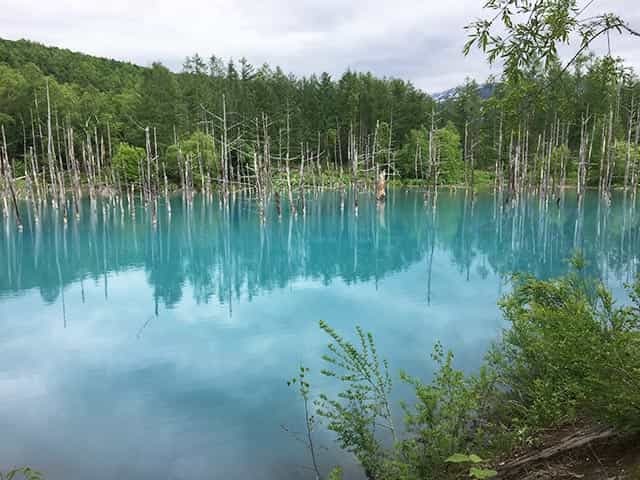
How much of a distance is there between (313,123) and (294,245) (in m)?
35.2

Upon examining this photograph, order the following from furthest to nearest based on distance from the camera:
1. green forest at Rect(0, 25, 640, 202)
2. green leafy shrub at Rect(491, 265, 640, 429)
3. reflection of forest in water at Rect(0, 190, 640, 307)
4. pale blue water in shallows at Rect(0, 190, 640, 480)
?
green forest at Rect(0, 25, 640, 202), reflection of forest in water at Rect(0, 190, 640, 307), pale blue water in shallows at Rect(0, 190, 640, 480), green leafy shrub at Rect(491, 265, 640, 429)

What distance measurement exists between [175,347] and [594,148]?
1782 inches

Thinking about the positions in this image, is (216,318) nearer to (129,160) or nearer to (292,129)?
(129,160)

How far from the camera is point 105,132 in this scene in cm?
4734

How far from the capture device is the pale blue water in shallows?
20.7 feet

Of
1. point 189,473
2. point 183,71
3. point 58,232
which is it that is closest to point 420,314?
point 189,473

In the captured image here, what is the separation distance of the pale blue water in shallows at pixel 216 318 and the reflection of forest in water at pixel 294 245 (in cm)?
12

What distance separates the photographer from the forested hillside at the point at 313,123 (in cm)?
4131

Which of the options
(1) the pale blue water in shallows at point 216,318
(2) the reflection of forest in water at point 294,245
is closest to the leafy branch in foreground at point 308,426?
(1) the pale blue water in shallows at point 216,318

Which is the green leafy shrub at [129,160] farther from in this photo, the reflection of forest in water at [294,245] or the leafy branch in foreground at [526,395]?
the leafy branch in foreground at [526,395]

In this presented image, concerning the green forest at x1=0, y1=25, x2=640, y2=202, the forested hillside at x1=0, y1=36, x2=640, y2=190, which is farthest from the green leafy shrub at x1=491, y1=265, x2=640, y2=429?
the forested hillside at x1=0, y1=36, x2=640, y2=190

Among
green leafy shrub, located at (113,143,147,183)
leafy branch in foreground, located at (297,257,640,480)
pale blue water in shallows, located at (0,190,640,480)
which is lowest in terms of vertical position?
pale blue water in shallows, located at (0,190,640,480)

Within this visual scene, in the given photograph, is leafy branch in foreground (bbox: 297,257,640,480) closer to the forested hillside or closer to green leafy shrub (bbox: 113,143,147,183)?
the forested hillside

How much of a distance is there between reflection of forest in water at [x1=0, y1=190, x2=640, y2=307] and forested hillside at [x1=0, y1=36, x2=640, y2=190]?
8033 millimetres
